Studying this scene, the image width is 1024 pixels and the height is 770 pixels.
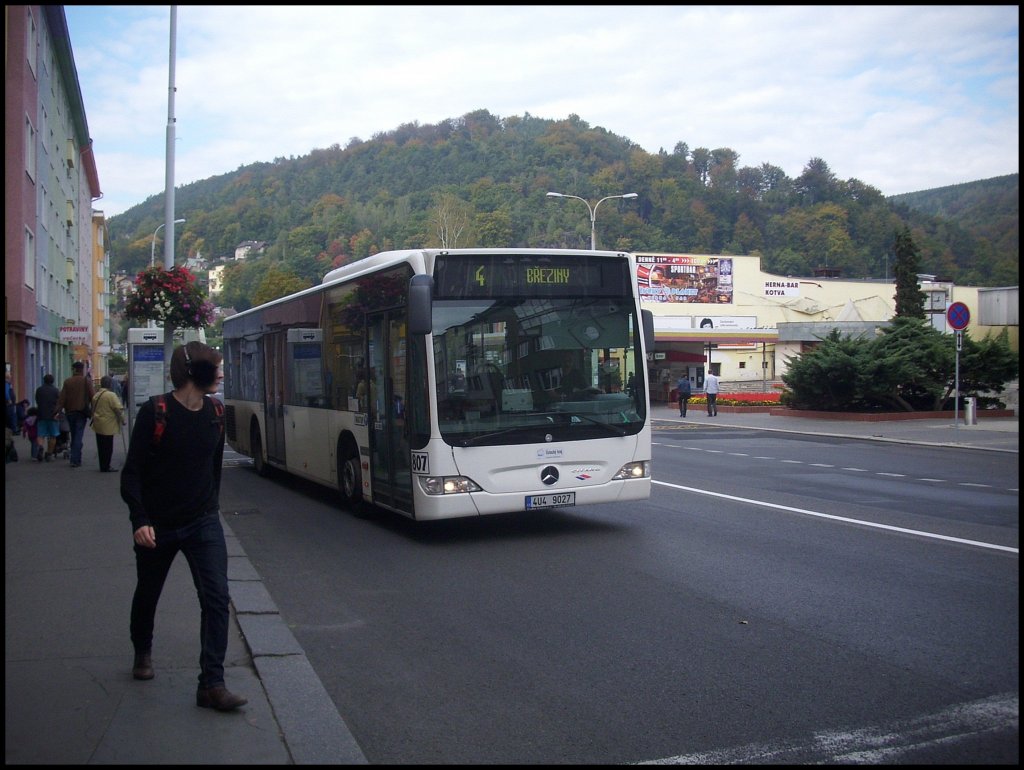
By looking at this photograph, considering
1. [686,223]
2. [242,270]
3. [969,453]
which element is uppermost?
[686,223]

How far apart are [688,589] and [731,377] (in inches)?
2587

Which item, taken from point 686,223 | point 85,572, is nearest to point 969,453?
point 85,572

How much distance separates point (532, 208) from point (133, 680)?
50144 mm

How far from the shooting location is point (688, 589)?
8.00 meters

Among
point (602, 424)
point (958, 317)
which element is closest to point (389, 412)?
point (602, 424)

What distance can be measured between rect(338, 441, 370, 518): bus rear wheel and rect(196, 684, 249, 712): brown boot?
6941mm

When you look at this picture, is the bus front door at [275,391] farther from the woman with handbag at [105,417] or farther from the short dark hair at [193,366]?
the short dark hair at [193,366]

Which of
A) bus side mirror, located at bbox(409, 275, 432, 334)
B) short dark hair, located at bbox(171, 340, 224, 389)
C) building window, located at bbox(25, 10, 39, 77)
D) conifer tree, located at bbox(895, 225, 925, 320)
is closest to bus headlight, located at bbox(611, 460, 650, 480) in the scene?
bus side mirror, located at bbox(409, 275, 432, 334)

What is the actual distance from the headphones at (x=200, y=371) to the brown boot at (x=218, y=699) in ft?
→ 5.10

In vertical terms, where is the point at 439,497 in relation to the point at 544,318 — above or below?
below

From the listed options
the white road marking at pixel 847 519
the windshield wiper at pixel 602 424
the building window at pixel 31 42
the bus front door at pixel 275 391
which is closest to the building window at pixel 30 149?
the building window at pixel 31 42

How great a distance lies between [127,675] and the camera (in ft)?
18.0

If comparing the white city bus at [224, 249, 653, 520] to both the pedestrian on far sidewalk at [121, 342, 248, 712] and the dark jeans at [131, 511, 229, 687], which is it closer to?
the pedestrian on far sidewalk at [121, 342, 248, 712]

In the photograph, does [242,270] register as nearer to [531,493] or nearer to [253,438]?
[253,438]
